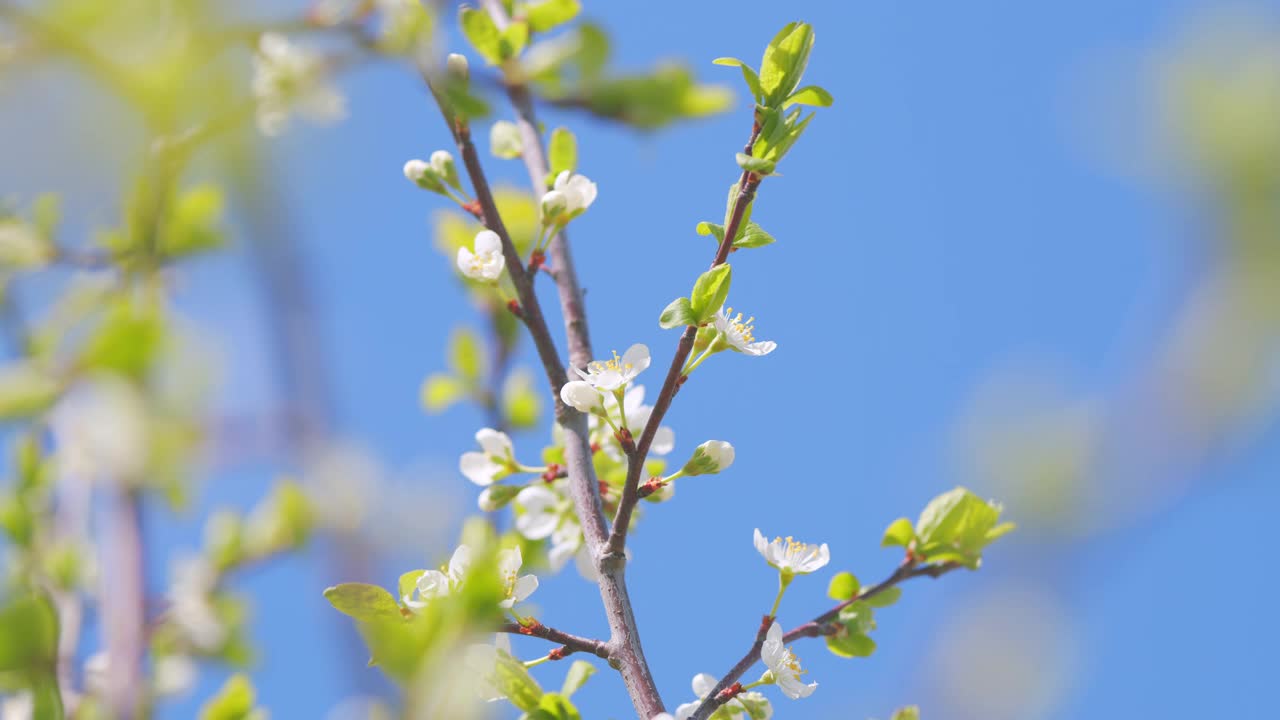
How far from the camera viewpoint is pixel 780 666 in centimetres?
110

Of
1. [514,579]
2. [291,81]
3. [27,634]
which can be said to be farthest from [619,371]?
[291,81]

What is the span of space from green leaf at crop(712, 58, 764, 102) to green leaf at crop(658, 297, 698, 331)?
23 centimetres

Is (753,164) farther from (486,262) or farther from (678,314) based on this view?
(486,262)

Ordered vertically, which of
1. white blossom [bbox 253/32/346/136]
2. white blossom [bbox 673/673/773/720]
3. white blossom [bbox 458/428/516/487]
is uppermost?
white blossom [bbox 253/32/346/136]

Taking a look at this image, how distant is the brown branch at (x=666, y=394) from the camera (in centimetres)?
98

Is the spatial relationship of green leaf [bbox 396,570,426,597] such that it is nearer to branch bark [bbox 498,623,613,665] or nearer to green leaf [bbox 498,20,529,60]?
branch bark [bbox 498,623,613,665]

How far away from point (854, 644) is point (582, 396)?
448 millimetres

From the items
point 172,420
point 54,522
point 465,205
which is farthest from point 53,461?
point 172,420

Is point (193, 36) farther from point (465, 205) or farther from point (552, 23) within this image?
point (552, 23)

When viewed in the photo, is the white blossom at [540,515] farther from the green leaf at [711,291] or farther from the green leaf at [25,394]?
the green leaf at [25,394]

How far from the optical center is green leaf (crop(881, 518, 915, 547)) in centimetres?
123

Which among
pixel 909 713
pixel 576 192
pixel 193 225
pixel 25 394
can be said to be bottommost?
pixel 909 713

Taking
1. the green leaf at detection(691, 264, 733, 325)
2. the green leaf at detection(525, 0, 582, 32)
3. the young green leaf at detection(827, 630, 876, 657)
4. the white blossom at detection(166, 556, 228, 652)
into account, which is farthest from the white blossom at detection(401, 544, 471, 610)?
the white blossom at detection(166, 556, 228, 652)

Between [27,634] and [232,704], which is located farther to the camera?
[232,704]
